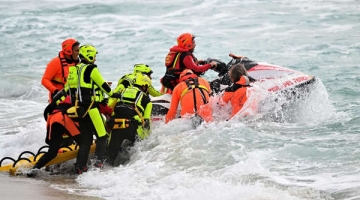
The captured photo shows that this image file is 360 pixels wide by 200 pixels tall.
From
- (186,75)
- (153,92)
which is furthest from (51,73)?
(186,75)

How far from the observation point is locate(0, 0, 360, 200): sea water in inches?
291

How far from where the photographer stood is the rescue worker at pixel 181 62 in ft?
34.5

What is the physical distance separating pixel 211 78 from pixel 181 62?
6791mm

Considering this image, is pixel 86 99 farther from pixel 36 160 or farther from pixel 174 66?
pixel 174 66

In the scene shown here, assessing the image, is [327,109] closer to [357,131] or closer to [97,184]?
[357,131]

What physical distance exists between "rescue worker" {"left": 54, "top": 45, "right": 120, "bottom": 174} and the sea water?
1.08ft

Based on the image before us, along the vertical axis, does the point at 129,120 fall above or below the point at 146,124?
above

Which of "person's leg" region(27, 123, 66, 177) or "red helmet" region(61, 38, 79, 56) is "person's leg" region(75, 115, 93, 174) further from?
"red helmet" region(61, 38, 79, 56)

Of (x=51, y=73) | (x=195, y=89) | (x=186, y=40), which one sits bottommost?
(x=195, y=89)

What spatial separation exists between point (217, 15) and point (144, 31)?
3.72 meters

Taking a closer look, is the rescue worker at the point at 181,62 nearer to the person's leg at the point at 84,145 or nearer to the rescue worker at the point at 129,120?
the rescue worker at the point at 129,120

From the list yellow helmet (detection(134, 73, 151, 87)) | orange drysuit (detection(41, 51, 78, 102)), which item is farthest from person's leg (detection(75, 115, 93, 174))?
orange drysuit (detection(41, 51, 78, 102))

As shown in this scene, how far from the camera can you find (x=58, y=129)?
8.32 metres

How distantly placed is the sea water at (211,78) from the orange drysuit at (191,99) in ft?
0.62
